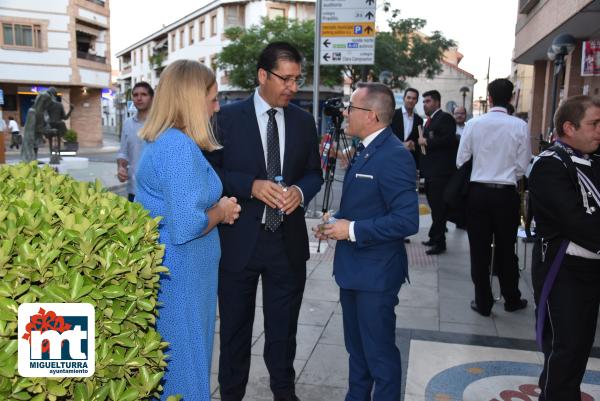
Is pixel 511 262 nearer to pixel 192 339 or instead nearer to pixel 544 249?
pixel 544 249

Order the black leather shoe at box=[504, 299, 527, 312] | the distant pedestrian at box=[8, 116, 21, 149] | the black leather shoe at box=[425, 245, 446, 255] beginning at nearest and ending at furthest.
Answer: the black leather shoe at box=[504, 299, 527, 312] → the black leather shoe at box=[425, 245, 446, 255] → the distant pedestrian at box=[8, 116, 21, 149]

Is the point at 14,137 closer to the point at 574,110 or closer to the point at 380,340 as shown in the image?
the point at 380,340

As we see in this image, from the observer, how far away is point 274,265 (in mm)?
3193

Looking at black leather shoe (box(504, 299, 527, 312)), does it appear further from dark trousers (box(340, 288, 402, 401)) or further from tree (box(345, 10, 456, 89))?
tree (box(345, 10, 456, 89))

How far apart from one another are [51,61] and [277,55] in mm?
35045

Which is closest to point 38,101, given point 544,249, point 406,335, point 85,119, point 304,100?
point 406,335

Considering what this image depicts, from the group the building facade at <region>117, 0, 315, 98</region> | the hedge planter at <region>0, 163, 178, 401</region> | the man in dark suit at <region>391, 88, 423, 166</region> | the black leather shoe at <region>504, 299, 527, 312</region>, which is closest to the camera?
the hedge planter at <region>0, 163, 178, 401</region>

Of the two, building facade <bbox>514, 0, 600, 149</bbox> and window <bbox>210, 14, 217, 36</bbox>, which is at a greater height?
window <bbox>210, 14, 217, 36</bbox>

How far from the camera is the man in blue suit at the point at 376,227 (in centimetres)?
280

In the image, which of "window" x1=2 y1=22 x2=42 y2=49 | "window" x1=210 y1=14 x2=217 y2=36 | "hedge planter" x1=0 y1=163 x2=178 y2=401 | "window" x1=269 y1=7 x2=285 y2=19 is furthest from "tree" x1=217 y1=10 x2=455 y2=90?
"hedge planter" x1=0 y1=163 x2=178 y2=401

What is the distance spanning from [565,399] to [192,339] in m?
1.95

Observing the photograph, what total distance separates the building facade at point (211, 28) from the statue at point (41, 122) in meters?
26.6

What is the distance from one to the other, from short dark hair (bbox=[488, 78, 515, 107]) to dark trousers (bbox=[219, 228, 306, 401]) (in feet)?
8.53

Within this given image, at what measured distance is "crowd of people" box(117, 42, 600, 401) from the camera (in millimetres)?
2488
